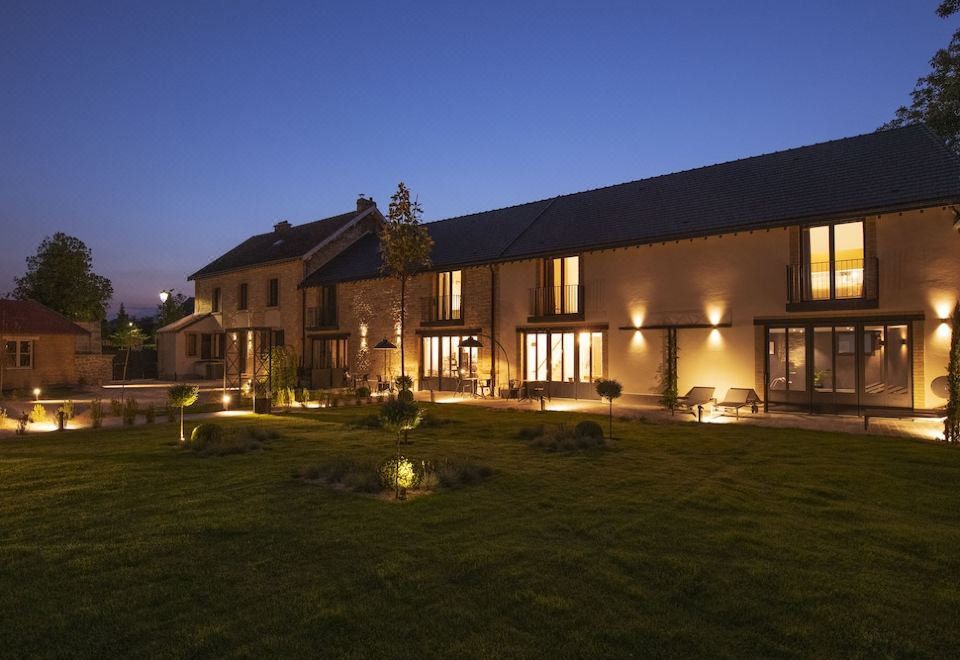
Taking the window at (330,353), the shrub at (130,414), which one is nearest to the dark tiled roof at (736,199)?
the window at (330,353)

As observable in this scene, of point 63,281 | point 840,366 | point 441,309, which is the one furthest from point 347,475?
point 63,281

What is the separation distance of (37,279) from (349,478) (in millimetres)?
39706

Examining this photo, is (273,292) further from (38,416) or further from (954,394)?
(954,394)

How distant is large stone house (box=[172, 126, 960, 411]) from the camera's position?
1379cm

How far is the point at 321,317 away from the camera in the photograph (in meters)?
28.6

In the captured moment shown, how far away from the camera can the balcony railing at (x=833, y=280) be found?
1413cm

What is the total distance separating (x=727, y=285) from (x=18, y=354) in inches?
1087

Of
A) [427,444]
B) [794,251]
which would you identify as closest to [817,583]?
[427,444]

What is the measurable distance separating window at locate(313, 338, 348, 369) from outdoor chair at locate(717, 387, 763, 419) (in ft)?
57.3

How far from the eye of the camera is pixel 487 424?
14.1 metres

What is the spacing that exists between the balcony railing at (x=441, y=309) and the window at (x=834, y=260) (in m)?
12.2

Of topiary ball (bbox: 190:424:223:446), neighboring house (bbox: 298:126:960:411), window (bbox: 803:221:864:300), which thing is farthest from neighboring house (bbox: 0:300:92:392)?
window (bbox: 803:221:864:300)

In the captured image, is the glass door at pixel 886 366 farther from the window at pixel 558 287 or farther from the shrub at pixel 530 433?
the shrub at pixel 530 433

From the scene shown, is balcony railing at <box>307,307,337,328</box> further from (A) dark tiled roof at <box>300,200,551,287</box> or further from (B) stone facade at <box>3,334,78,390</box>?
(B) stone facade at <box>3,334,78,390</box>
